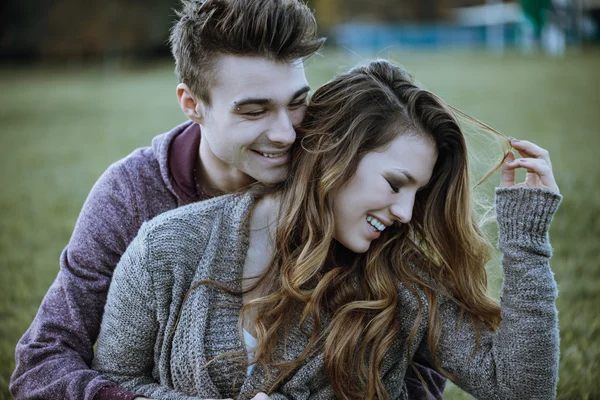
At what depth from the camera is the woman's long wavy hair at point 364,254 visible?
2277 millimetres

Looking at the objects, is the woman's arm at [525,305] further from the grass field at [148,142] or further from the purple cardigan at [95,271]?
the grass field at [148,142]

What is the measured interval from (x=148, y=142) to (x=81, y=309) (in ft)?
24.6

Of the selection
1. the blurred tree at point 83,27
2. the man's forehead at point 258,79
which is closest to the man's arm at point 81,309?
the man's forehead at point 258,79

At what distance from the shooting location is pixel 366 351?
2.35 meters

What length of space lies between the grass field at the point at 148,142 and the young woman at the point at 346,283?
1.77 feet

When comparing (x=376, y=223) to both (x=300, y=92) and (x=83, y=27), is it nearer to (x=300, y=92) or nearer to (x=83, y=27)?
(x=300, y=92)

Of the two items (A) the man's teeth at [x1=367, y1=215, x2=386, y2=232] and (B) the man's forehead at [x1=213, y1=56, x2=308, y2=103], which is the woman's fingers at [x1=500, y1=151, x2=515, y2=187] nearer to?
(A) the man's teeth at [x1=367, y1=215, x2=386, y2=232]

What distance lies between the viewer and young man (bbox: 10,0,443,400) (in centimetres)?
243

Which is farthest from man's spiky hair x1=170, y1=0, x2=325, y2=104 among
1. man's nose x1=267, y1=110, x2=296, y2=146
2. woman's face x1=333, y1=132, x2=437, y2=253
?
woman's face x1=333, y1=132, x2=437, y2=253

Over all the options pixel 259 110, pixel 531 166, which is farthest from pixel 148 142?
pixel 531 166

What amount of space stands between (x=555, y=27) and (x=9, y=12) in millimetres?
21190

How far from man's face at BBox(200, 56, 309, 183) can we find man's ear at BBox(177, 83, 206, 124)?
0.12 m

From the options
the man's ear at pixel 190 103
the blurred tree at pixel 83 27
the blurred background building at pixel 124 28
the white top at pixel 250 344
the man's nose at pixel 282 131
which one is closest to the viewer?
the white top at pixel 250 344

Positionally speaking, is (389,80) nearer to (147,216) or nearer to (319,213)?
(319,213)
